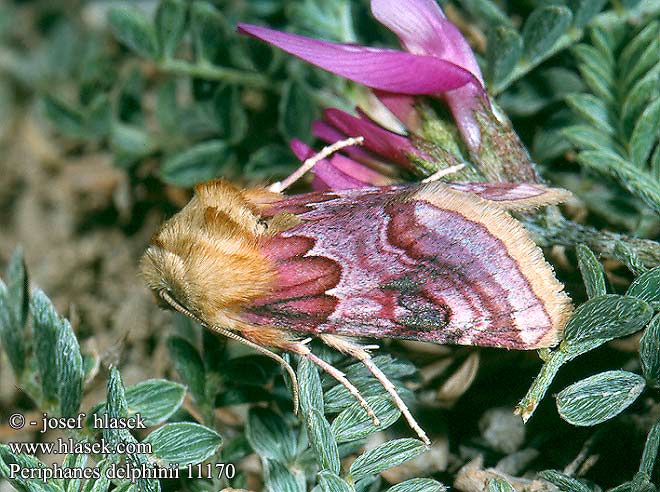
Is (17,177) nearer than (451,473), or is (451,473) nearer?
(451,473)

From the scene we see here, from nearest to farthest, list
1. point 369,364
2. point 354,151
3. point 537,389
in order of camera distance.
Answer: point 537,389, point 369,364, point 354,151

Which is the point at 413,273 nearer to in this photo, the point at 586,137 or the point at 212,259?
the point at 212,259

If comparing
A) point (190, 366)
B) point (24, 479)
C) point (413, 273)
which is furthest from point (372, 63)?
point (24, 479)

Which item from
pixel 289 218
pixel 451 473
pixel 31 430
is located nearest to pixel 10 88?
pixel 31 430

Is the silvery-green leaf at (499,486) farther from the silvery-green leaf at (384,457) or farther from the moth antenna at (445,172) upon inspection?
the moth antenna at (445,172)

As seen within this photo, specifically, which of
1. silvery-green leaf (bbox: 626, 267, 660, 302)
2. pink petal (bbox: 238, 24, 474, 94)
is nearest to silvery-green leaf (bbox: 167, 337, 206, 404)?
pink petal (bbox: 238, 24, 474, 94)

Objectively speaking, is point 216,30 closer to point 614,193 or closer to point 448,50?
point 448,50

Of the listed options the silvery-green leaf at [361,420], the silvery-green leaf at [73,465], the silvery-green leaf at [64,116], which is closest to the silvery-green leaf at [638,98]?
the silvery-green leaf at [361,420]

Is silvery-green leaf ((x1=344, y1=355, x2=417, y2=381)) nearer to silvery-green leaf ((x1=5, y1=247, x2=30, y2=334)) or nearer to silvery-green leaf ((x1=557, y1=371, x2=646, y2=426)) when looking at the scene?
silvery-green leaf ((x1=557, y1=371, x2=646, y2=426))
